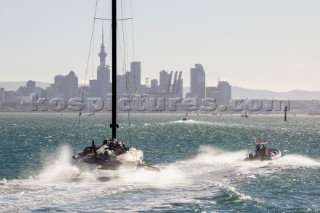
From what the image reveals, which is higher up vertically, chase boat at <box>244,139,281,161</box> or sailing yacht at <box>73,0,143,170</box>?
sailing yacht at <box>73,0,143,170</box>

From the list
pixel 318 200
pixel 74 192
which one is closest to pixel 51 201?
pixel 74 192

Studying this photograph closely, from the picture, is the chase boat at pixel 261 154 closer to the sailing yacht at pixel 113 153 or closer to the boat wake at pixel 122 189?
the boat wake at pixel 122 189

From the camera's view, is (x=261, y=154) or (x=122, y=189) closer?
(x=122, y=189)

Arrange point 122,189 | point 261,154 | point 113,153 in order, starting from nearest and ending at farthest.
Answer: point 122,189, point 113,153, point 261,154

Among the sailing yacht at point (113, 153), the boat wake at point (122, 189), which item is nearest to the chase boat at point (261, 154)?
the boat wake at point (122, 189)

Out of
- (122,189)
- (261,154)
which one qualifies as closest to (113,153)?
(122,189)

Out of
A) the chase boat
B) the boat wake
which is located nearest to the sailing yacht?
the boat wake

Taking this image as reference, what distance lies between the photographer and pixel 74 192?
41.9 metres

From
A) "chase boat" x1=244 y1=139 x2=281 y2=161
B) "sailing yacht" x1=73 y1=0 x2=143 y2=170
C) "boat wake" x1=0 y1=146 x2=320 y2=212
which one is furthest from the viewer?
"chase boat" x1=244 y1=139 x2=281 y2=161

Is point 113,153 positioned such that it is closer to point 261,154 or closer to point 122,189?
point 122,189

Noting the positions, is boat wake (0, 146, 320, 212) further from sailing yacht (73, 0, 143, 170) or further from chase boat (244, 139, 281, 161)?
chase boat (244, 139, 281, 161)

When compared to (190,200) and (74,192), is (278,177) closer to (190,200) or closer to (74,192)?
(190,200)

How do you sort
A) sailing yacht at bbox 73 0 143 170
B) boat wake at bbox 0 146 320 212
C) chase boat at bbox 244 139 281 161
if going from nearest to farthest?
boat wake at bbox 0 146 320 212 < sailing yacht at bbox 73 0 143 170 < chase boat at bbox 244 139 281 161

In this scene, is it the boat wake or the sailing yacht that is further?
the sailing yacht
